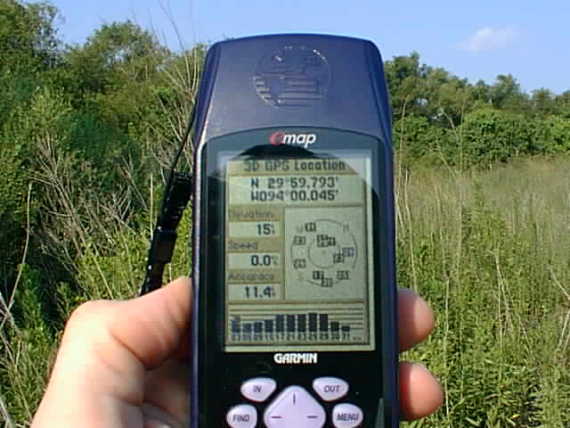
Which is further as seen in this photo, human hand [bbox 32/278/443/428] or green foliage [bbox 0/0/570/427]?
green foliage [bbox 0/0/570/427]

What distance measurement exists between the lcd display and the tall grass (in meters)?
1.03

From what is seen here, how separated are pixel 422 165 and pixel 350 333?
370 cm

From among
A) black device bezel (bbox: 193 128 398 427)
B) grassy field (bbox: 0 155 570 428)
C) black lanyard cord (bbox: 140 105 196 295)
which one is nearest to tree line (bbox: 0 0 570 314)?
grassy field (bbox: 0 155 570 428)

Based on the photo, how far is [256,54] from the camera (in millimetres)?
1209

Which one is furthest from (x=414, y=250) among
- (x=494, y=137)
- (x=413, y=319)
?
(x=494, y=137)

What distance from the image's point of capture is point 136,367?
1162mm

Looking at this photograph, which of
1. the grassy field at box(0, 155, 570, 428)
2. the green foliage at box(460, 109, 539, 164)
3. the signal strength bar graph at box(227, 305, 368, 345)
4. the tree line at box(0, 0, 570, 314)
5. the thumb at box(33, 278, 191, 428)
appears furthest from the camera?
the green foliage at box(460, 109, 539, 164)

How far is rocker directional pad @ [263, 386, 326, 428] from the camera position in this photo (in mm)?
1179

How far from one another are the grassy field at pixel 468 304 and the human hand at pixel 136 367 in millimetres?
578

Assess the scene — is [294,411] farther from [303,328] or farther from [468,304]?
[468,304]

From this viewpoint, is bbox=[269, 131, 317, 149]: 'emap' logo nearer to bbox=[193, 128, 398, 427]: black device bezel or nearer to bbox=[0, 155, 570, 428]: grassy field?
bbox=[193, 128, 398, 427]: black device bezel

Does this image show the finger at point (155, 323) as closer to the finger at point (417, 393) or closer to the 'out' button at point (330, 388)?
the 'out' button at point (330, 388)

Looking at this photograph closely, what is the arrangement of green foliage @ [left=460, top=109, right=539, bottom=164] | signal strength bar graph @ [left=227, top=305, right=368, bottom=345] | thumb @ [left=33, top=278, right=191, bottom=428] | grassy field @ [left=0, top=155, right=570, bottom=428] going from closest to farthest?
thumb @ [left=33, top=278, right=191, bottom=428]
signal strength bar graph @ [left=227, top=305, right=368, bottom=345]
grassy field @ [left=0, top=155, right=570, bottom=428]
green foliage @ [left=460, top=109, right=539, bottom=164]

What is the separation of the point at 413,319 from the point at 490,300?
163 centimetres
